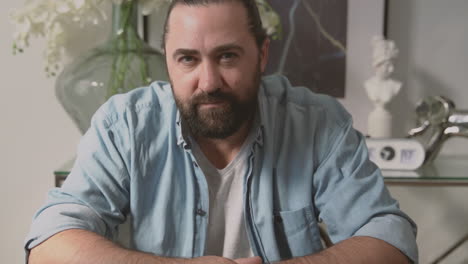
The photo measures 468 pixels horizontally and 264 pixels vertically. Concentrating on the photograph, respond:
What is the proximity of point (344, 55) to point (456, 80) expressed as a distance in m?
0.41

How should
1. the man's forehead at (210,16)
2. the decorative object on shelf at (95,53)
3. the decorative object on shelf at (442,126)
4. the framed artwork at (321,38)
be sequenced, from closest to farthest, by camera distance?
the man's forehead at (210,16)
the decorative object on shelf at (95,53)
the decorative object on shelf at (442,126)
the framed artwork at (321,38)

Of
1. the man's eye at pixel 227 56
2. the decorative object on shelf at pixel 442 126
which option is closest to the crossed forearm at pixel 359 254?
the man's eye at pixel 227 56

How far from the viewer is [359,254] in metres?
0.85

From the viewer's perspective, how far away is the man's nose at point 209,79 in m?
0.93

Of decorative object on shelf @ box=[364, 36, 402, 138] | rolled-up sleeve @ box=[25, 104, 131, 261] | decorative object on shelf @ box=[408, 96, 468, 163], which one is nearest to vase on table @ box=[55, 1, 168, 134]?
rolled-up sleeve @ box=[25, 104, 131, 261]

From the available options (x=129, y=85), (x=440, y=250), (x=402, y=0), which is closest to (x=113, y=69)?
(x=129, y=85)

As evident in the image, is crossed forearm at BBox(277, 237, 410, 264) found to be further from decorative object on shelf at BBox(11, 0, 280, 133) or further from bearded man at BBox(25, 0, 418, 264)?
decorative object on shelf at BBox(11, 0, 280, 133)

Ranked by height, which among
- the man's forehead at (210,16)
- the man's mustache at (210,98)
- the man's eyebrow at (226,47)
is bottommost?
the man's mustache at (210,98)

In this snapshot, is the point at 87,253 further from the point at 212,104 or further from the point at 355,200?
the point at 355,200

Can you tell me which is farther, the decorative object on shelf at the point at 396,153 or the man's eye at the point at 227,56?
the decorative object on shelf at the point at 396,153

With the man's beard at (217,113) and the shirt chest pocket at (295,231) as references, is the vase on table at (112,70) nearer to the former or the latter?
the man's beard at (217,113)

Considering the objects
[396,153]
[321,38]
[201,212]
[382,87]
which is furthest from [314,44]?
[201,212]

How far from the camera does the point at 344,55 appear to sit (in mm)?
1575

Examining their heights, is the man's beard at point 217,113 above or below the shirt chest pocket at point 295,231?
above
